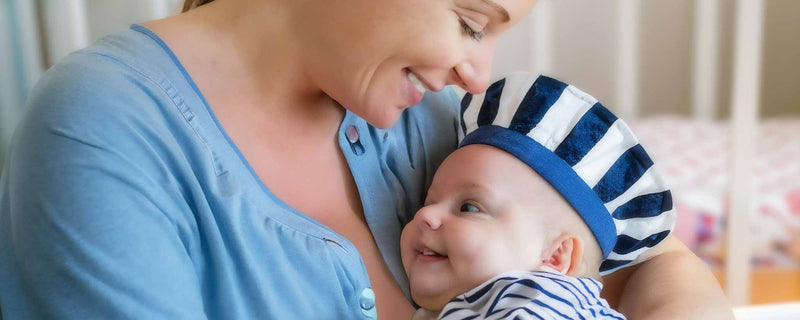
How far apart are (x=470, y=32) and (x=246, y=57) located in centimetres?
24

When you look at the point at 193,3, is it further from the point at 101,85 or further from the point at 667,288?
the point at 667,288

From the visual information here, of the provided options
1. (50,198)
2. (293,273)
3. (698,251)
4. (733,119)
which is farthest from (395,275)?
(698,251)

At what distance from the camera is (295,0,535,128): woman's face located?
31.9 inches

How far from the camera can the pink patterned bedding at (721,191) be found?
175 cm

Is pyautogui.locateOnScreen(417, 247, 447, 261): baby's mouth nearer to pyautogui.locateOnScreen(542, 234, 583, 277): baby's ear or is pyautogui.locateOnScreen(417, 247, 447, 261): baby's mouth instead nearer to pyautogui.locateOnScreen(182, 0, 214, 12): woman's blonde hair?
pyautogui.locateOnScreen(542, 234, 583, 277): baby's ear

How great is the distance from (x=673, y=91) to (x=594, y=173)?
2098 millimetres

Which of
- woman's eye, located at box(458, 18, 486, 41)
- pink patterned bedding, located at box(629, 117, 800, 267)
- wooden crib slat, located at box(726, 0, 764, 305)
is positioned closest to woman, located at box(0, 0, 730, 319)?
woman's eye, located at box(458, 18, 486, 41)

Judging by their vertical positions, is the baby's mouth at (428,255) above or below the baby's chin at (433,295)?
above

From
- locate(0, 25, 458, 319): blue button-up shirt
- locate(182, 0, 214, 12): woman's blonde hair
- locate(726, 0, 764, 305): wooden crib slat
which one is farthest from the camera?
locate(726, 0, 764, 305): wooden crib slat

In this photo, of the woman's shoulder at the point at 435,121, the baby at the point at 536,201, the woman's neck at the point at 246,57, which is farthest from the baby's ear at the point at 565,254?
the woman's neck at the point at 246,57

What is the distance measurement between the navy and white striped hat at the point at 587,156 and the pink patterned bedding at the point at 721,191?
688 mm

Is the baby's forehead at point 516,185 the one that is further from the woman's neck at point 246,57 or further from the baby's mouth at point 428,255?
the woman's neck at point 246,57

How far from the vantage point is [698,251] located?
5.85 ft

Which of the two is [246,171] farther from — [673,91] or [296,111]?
[673,91]
